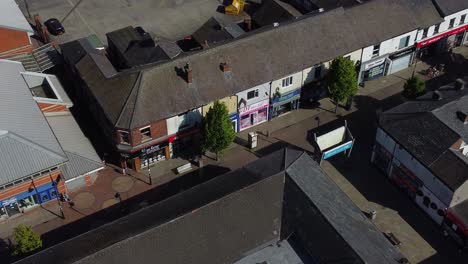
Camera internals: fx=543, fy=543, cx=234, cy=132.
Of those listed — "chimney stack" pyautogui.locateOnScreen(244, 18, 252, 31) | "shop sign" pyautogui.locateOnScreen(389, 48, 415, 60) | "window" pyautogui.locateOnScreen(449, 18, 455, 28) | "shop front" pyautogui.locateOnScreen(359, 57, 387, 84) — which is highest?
"chimney stack" pyautogui.locateOnScreen(244, 18, 252, 31)

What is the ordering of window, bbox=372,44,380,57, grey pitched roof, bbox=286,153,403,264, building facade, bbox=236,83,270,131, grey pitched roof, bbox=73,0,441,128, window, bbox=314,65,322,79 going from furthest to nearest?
window, bbox=372,44,380,57 → window, bbox=314,65,322,79 → building facade, bbox=236,83,270,131 → grey pitched roof, bbox=73,0,441,128 → grey pitched roof, bbox=286,153,403,264

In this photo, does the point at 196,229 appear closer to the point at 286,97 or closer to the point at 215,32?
the point at 286,97

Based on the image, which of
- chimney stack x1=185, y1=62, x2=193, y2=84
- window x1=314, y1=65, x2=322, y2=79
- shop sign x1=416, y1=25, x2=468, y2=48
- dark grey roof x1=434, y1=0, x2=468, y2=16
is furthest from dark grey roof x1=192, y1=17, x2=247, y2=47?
dark grey roof x1=434, y1=0, x2=468, y2=16

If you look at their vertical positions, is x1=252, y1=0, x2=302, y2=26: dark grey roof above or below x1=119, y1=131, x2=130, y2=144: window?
above

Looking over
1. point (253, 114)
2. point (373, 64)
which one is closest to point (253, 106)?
point (253, 114)

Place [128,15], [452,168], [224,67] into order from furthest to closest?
[128,15] → [224,67] → [452,168]

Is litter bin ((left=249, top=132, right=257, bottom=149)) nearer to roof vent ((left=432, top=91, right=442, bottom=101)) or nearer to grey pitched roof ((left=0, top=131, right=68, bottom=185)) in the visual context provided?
roof vent ((left=432, top=91, right=442, bottom=101))

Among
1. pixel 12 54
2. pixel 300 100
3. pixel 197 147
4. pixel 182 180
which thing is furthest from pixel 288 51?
pixel 12 54
